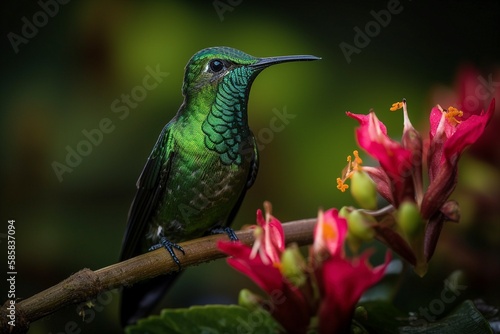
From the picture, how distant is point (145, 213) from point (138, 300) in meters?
0.13

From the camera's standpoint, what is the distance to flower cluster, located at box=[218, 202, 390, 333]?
49 cm

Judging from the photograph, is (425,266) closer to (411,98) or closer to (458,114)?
(458,114)

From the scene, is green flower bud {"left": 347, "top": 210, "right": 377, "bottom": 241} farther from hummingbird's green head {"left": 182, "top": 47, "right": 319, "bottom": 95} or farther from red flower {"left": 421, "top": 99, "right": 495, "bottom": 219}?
hummingbird's green head {"left": 182, "top": 47, "right": 319, "bottom": 95}

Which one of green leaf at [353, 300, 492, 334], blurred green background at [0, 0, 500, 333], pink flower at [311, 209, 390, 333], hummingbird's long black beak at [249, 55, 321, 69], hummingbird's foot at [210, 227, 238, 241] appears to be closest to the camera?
pink flower at [311, 209, 390, 333]

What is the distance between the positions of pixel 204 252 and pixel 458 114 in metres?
0.31

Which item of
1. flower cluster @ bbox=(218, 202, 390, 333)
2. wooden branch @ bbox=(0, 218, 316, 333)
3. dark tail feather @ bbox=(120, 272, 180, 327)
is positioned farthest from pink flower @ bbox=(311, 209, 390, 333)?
dark tail feather @ bbox=(120, 272, 180, 327)

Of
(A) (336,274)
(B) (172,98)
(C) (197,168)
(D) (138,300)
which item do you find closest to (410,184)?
(A) (336,274)

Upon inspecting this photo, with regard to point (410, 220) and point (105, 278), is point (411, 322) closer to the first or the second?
point (410, 220)

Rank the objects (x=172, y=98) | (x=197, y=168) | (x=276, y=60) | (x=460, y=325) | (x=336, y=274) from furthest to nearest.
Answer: (x=172, y=98)
(x=197, y=168)
(x=276, y=60)
(x=460, y=325)
(x=336, y=274)

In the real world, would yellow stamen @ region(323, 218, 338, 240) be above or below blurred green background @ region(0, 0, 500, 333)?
below

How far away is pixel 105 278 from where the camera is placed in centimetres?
64

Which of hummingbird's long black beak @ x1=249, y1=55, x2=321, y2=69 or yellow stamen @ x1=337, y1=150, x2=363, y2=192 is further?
hummingbird's long black beak @ x1=249, y1=55, x2=321, y2=69

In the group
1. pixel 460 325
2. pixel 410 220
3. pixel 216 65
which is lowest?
pixel 460 325

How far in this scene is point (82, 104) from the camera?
3.64ft
